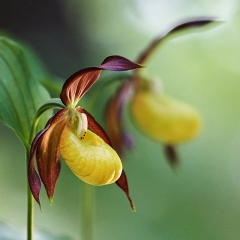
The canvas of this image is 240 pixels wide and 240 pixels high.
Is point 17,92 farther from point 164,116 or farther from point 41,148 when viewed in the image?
point 164,116

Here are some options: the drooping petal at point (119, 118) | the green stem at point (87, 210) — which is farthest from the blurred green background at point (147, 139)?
the green stem at point (87, 210)

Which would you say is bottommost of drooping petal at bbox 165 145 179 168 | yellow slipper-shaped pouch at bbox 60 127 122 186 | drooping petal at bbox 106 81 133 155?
yellow slipper-shaped pouch at bbox 60 127 122 186

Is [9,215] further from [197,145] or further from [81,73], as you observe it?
[81,73]

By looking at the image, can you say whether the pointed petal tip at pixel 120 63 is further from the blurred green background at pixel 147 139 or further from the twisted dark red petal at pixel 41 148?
the blurred green background at pixel 147 139

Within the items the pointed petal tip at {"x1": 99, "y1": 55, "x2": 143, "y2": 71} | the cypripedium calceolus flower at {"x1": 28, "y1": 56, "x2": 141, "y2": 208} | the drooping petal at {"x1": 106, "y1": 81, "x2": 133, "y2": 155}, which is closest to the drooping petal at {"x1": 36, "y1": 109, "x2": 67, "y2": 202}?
the cypripedium calceolus flower at {"x1": 28, "y1": 56, "x2": 141, "y2": 208}

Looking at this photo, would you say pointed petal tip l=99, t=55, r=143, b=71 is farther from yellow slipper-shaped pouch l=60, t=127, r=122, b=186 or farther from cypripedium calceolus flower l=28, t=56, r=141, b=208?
yellow slipper-shaped pouch l=60, t=127, r=122, b=186
